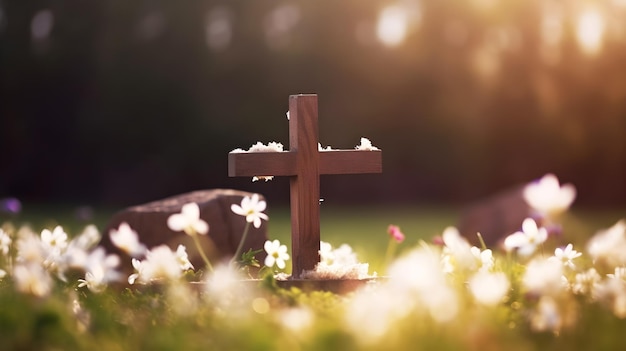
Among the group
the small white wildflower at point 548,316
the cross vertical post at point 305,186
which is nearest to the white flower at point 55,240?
the cross vertical post at point 305,186

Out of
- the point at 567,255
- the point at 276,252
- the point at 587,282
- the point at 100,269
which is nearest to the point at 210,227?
the point at 276,252

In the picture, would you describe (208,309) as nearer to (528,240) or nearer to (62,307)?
(62,307)

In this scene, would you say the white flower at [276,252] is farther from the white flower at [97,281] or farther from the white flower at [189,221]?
the white flower at [189,221]

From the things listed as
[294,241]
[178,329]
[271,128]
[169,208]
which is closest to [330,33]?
[271,128]

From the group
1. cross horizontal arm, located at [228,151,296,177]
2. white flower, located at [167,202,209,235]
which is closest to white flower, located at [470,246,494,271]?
cross horizontal arm, located at [228,151,296,177]

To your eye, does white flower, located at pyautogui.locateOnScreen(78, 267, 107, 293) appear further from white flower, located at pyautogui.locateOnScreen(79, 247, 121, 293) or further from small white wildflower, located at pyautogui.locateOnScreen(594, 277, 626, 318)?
small white wildflower, located at pyautogui.locateOnScreen(594, 277, 626, 318)

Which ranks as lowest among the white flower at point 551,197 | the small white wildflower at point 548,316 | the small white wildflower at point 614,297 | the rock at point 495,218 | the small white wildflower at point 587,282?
the small white wildflower at point 548,316
